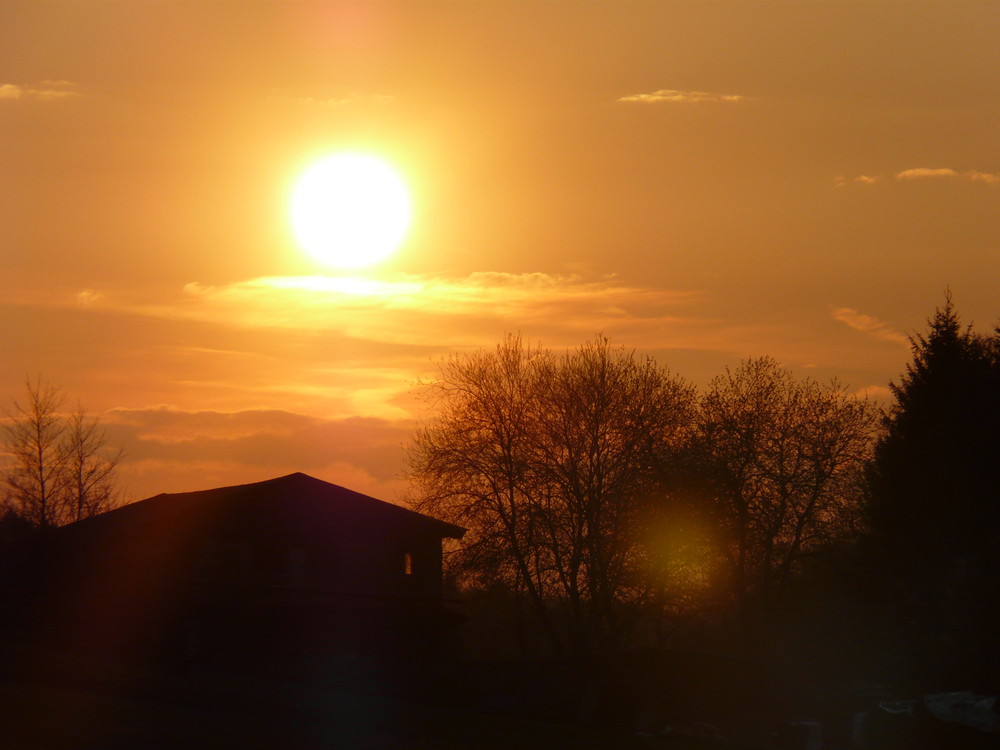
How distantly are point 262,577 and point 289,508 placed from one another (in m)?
2.91

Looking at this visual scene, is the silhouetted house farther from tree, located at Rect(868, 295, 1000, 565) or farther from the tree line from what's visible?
tree, located at Rect(868, 295, 1000, 565)

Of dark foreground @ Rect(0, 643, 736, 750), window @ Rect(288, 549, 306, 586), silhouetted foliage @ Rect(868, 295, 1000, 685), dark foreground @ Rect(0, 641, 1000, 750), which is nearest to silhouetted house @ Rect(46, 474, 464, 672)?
window @ Rect(288, 549, 306, 586)

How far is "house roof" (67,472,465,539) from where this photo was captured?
38.9 m

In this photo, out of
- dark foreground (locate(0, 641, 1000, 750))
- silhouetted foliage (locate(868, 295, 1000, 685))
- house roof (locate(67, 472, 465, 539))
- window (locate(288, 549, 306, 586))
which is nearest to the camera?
dark foreground (locate(0, 641, 1000, 750))

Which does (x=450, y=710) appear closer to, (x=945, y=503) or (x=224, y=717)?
(x=224, y=717)

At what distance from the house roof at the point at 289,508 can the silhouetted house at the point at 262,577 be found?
5cm

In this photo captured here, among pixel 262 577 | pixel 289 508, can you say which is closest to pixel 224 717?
pixel 262 577

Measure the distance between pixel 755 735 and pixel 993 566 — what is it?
8.93 m

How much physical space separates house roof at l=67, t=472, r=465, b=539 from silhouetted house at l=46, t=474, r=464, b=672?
0.16 ft

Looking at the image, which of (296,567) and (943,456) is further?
(296,567)

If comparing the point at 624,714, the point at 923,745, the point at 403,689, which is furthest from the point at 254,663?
the point at 923,745

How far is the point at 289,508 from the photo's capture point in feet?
129

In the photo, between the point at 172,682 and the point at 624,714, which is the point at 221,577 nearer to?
the point at 172,682

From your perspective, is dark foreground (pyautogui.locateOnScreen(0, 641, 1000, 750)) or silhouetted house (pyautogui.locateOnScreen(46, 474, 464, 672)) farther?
silhouetted house (pyautogui.locateOnScreen(46, 474, 464, 672))
